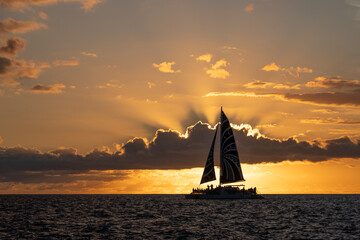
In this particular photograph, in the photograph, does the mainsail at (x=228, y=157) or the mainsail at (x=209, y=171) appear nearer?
the mainsail at (x=209, y=171)

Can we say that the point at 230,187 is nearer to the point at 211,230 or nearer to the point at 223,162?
the point at 223,162

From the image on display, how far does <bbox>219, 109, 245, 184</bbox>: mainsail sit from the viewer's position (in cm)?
14512

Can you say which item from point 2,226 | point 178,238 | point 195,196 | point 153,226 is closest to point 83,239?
point 178,238

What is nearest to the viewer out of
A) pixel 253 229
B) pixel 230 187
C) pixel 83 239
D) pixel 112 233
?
pixel 83 239

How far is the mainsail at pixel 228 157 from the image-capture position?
476ft

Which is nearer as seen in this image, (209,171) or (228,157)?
(209,171)

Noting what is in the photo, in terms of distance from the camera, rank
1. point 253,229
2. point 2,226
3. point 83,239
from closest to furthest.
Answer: point 83,239 → point 253,229 → point 2,226

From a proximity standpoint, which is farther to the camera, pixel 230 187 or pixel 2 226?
pixel 230 187

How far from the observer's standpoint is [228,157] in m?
146

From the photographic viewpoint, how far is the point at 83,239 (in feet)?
189

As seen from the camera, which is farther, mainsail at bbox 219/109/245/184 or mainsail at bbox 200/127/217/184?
mainsail at bbox 219/109/245/184

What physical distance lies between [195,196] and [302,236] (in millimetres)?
82859

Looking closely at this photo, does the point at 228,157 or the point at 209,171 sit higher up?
the point at 228,157

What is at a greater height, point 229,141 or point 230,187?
point 229,141
